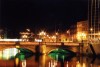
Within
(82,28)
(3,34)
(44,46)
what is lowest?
(44,46)

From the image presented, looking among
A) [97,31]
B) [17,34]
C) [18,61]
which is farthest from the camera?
[17,34]

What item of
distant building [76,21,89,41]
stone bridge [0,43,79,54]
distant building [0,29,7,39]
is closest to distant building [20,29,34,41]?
distant building [0,29,7,39]

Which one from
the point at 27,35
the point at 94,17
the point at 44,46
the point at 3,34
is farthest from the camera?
the point at 3,34

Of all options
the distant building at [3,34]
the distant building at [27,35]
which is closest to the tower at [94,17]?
the distant building at [27,35]

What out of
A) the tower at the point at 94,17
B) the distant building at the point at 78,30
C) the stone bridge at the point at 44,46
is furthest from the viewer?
the distant building at the point at 78,30

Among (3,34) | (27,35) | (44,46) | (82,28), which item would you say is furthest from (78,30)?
(44,46)

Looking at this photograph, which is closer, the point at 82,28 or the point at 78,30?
the point at 82,28

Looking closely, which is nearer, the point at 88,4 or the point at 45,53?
the point at 45,53

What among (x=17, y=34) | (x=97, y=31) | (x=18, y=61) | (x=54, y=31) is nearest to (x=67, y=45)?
(x=97, y=31)

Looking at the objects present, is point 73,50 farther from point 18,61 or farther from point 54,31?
point 54,31

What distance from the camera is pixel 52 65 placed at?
237 feet

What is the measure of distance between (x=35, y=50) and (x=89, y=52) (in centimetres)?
1125

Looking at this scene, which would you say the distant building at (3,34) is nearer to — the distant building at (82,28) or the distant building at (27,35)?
the distant building at (27,35)

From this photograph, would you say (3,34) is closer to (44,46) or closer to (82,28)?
(82,28)
